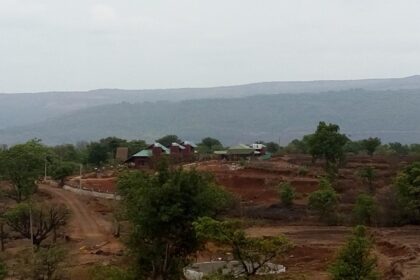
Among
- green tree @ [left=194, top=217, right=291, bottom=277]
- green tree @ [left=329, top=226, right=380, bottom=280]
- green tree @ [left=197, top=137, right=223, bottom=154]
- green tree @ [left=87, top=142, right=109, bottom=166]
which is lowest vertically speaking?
green tree @ [left=197, top=137, right=223, bottom=154]

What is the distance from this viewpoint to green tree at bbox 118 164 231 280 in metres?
20.0

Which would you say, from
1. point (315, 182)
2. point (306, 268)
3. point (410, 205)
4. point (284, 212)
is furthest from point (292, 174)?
point (306, 268)

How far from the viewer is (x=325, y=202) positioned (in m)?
42.1

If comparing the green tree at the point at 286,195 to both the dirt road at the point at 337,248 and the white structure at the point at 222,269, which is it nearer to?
the dirt road at the point at 337,248

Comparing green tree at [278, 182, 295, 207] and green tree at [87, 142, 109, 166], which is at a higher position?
green tree at [278, 182, 295, 207]

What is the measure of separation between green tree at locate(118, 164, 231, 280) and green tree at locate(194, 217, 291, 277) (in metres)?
3.64

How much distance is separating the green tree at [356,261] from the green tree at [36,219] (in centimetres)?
1975

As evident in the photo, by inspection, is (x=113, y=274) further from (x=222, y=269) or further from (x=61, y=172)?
(x=61, y=172)

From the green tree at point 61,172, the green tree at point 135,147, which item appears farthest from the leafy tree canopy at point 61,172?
the green tree at point 135,147

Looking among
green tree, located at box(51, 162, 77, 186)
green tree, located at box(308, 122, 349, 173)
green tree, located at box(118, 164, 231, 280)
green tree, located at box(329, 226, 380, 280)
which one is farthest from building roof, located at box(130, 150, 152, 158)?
green tree, located at box(329, 226, 380, 280)

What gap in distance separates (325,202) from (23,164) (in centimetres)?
1785

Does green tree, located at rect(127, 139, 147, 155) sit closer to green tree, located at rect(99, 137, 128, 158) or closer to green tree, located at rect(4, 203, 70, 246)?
green tree, located at rect(99, 137, 128, 158)

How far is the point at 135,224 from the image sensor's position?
822 inches

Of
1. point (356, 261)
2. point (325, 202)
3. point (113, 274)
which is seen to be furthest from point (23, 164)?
point (356, 261)
